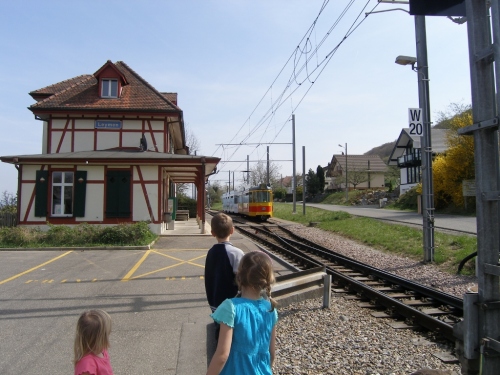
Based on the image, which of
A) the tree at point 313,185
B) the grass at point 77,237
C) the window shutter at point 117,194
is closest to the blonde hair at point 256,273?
the grass at point 77,237

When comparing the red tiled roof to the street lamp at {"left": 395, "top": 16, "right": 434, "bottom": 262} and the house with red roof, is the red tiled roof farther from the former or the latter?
the street lamp at {"left": 395, "top": 16, "right": 434, "bottom": 262}

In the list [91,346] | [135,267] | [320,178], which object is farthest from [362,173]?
[91,346]

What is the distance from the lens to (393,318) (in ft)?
23.5

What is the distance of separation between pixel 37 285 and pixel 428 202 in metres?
10.2

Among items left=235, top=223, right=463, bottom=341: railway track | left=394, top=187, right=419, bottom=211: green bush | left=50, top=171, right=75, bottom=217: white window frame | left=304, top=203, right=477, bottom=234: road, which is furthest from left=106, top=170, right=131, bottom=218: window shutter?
left=394, top=187, right=419, bottom=211: green bush

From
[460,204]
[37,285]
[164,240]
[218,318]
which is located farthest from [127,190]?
[460,204]

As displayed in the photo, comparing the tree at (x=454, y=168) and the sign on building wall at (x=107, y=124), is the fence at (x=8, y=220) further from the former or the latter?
the tree at (x=454, y=168)

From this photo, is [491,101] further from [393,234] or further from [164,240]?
[393,234]

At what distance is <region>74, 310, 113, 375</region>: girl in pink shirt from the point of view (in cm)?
263

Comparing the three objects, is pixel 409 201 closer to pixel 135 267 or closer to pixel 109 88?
pixel 109 88

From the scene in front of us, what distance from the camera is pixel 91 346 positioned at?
268 centimetres

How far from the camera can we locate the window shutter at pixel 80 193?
1891 cm

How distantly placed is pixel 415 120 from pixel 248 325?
11.4m

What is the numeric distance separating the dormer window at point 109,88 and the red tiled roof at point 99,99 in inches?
12.9
